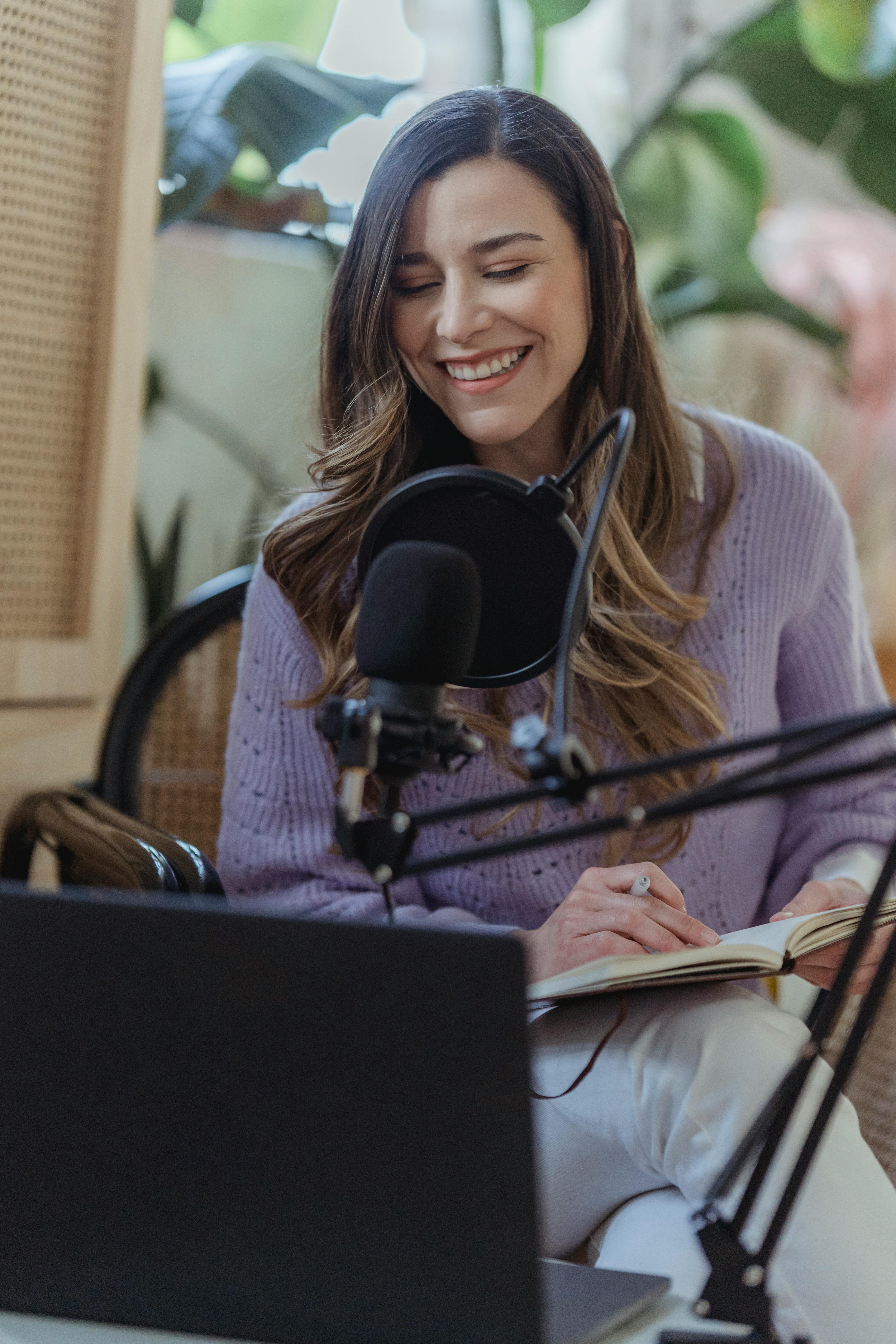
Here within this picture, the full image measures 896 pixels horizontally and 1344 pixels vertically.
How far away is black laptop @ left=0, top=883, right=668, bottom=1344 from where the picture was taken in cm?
52

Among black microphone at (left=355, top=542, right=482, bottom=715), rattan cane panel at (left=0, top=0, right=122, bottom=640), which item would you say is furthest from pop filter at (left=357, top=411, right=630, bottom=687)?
rattan cane panel at (left=0, top=0, right=122, bottom=640)

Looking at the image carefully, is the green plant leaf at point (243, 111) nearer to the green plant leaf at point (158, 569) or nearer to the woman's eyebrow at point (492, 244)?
the green plant leaf at point (158, 569)

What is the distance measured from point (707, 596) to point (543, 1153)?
53 centimetres

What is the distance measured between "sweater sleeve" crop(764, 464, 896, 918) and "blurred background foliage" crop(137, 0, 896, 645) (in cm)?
53

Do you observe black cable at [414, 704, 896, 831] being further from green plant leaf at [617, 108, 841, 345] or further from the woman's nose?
green plant leaf at [617, 108, 841, 345]

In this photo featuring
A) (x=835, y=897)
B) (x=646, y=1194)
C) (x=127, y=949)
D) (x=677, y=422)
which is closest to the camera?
(x=127, y=949)

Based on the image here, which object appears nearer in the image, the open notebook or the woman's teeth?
the open notebook

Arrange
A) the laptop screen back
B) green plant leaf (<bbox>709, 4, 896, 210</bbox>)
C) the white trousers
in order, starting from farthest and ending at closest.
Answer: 1. green plant leaf (<bbox>709, 4, 896, 210</bbox>)
2. the white trousers
3. the laptop screen back

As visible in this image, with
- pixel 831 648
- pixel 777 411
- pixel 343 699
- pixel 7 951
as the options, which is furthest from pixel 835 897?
pixel 777 411

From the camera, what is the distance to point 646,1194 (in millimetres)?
887

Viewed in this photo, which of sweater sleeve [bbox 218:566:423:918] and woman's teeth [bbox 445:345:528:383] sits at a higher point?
woman's teeth [bbox 445:345:528:383]

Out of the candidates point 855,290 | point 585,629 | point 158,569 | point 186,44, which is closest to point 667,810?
point 585,629

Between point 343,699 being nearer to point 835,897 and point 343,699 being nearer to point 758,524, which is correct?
point 835,897

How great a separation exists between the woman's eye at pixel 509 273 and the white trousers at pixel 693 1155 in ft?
1.87
